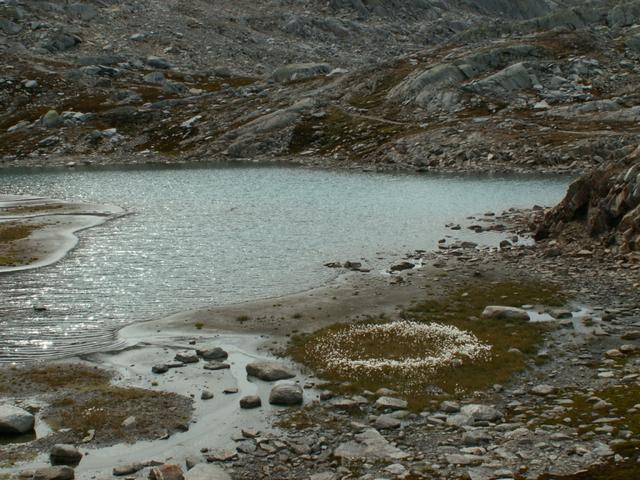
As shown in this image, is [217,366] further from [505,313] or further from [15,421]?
A: [505,313]

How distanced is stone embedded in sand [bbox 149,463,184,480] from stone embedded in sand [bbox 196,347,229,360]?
32.9ft

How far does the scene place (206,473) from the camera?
1758cm

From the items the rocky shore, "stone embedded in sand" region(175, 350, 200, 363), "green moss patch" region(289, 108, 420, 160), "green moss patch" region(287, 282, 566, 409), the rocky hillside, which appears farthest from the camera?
"green moss patch" region(289, 108, 420, 160)

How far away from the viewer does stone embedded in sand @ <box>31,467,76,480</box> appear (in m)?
17.4

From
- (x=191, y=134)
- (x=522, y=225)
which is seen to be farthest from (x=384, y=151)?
(x=522, y=225)

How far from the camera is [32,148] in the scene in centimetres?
15012

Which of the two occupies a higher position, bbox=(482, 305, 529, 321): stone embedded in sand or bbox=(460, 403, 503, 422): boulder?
bbox=(482, 305, 529, 321): stone embedded in sand

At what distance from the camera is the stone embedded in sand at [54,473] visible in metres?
17.4

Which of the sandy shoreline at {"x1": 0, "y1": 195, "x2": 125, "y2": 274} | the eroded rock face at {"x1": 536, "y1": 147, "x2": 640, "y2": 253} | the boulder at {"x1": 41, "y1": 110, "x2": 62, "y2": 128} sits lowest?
the sandy shoreline at {"x1": 0, "y1": 195, "x2": 125, "y2": 274}

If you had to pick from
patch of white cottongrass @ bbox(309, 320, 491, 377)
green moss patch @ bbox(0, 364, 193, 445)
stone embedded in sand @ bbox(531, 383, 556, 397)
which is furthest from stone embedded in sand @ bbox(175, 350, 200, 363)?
stone embedded in sand @ bbox(531, 383, 556, 397)

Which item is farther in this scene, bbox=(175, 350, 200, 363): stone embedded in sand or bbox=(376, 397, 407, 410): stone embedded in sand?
bbox=(175, 350, 200, 363): stone embedded in sand

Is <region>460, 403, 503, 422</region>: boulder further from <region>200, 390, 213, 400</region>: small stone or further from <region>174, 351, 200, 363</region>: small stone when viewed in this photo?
<region>174, 351, 200, 363</region>: small stone

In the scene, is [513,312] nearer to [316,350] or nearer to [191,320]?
[316,350]

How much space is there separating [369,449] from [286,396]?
469 centimetres
